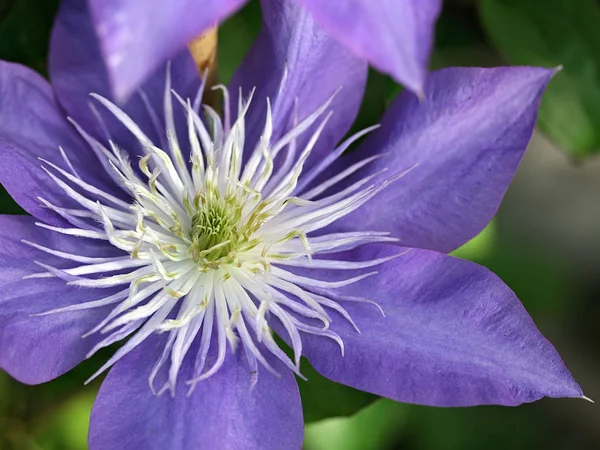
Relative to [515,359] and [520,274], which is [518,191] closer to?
[520,274]

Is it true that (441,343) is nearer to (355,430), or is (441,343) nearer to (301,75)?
(301,75)

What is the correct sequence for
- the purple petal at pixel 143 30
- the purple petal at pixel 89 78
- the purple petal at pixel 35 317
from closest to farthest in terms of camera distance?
the purple petal at pixel 143 30 → the purple petal at pixel 35 317 → the purple petal at pixel 89 78

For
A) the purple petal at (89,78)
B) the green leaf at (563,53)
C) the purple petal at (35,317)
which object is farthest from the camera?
the green leaf at (563,53)

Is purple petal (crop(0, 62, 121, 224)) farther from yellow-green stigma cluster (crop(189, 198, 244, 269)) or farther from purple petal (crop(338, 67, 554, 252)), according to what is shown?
purple petal (crop(338, 67, 554, 252))

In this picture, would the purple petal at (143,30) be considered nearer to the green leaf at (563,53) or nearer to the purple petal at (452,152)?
the purple petal at (452,152)

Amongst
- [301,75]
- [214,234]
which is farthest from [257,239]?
[301,75]

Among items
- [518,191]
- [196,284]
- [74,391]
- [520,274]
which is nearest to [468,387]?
[196,284]

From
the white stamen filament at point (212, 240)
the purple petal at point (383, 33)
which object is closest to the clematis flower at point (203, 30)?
the purple petal at point (383, 33)
